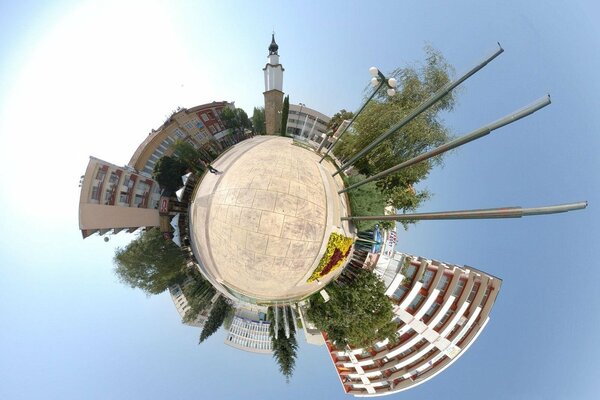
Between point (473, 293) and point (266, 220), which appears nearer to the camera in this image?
point (266, 220)

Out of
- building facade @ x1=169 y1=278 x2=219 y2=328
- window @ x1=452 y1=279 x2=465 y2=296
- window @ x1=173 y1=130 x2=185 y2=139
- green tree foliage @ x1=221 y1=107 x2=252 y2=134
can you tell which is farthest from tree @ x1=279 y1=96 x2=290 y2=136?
window @ x1=452 y1=279 x2=465 y2=296

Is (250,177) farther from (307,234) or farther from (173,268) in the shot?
(173,268)

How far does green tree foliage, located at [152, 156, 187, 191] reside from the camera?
58.4 feet

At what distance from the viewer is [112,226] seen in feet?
58.0

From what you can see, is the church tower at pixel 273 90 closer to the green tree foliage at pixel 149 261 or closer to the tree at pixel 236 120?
the tree at pixel 236 120

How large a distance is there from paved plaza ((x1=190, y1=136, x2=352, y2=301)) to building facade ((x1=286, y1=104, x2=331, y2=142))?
1405 cm

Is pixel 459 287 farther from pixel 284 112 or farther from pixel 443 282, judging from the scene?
pixel 284 112

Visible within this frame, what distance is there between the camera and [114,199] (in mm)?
20578

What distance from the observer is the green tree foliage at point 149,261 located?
18.1 m

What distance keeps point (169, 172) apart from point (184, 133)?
151 inches

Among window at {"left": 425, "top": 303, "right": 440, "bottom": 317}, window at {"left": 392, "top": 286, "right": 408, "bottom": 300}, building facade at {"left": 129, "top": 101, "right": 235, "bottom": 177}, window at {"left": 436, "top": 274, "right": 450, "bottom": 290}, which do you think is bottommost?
window at {"left": 425, "top": 303, "right": 440, "bottom": 317}

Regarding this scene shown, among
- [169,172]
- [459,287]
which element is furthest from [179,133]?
[459,287]

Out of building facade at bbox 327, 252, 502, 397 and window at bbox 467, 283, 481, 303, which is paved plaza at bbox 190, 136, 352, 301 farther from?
window at bbox 467, 283, 481, 303

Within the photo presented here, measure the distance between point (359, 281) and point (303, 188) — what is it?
24.7ft
